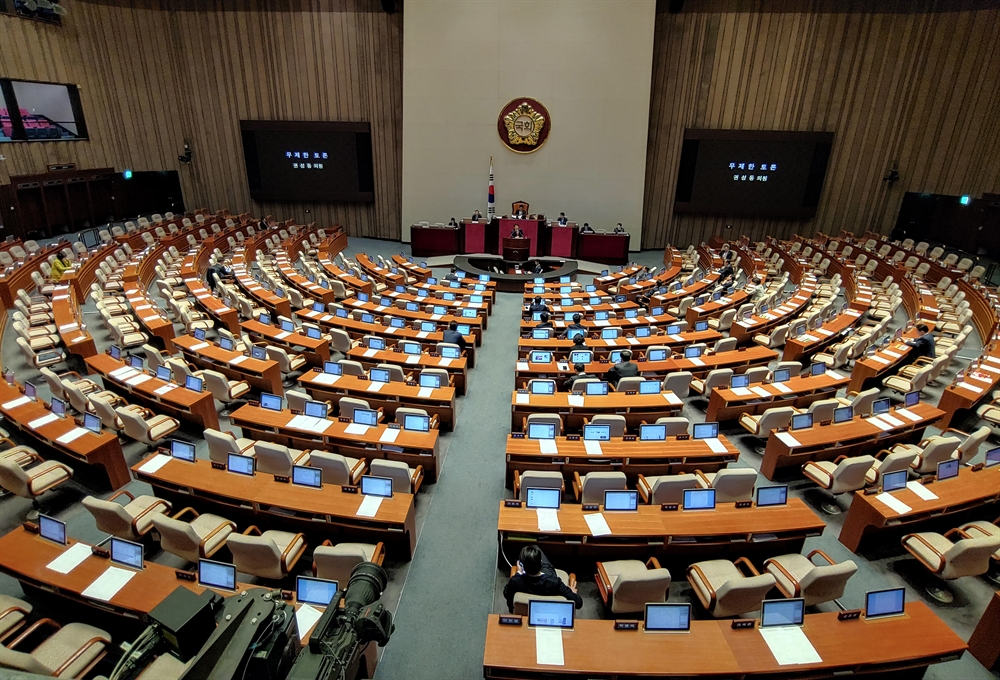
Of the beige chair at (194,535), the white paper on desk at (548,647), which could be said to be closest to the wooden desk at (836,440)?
the white paper on desk at (548,647)

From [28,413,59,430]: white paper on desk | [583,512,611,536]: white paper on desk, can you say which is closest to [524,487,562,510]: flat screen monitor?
[583,512,611,536]: white paper on desk

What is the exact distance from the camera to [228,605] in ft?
6.86

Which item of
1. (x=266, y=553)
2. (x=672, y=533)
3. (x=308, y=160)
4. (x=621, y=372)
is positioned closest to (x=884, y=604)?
(x=672, y=533)

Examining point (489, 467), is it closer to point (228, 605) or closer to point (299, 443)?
point (299, 443)

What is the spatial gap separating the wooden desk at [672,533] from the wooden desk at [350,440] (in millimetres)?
1745

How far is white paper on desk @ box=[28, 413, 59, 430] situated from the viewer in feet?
21.4

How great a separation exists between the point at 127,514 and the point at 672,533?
5442 mm

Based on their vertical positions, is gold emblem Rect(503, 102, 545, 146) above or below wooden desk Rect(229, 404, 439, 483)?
above

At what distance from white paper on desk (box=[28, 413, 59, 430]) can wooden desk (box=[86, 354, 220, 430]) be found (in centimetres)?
110

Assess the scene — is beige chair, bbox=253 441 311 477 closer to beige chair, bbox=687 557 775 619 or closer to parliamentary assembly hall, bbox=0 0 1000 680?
parliamentary assembly hall, bbox=0 0 1000 680

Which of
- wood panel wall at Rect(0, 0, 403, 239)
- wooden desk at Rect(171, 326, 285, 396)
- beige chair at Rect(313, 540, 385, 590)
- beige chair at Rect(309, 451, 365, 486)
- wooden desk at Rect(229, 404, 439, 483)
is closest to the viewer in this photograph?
beige chair at Rect(313, 540, 385, 590)

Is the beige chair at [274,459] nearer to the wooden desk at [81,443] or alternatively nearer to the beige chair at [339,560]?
the beige chair at [339,560]

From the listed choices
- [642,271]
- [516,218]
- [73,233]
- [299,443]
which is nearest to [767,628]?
[299,443]

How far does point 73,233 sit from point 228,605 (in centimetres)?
2386
